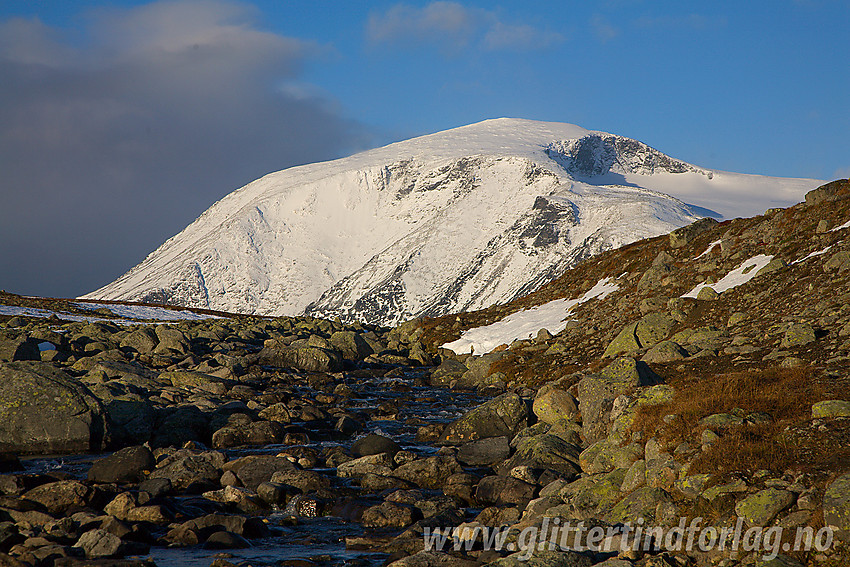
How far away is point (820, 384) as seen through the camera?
15734 mm

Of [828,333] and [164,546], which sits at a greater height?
[828,333]

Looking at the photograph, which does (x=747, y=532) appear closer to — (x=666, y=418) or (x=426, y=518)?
(x=666, y=418)

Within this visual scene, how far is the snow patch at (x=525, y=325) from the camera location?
1925 inches

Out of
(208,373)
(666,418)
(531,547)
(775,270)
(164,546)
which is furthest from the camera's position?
(208,373)

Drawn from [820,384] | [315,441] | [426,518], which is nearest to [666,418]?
[820,384]

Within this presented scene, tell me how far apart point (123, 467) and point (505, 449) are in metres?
12.4

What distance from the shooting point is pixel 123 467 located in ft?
62.7

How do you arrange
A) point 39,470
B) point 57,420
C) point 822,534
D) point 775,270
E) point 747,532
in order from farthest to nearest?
point 775,270 → point 57,420 → point 39,470 → point 747,532 → point 822,534

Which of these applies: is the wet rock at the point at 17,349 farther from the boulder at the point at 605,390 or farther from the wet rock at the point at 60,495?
the boulder at the point at 605,390

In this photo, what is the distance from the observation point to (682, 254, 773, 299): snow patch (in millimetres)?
36000

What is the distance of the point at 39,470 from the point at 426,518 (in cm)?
1290

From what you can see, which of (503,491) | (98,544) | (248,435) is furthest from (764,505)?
(248,435)

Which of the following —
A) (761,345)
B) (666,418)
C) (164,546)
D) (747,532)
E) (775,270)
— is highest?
(775,270)

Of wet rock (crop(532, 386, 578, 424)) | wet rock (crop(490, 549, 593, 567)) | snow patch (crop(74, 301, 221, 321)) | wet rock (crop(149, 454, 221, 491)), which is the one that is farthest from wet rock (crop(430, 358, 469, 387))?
snow patch (crop(74, 301, 221, 321))
